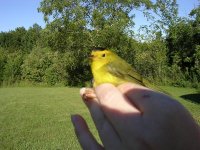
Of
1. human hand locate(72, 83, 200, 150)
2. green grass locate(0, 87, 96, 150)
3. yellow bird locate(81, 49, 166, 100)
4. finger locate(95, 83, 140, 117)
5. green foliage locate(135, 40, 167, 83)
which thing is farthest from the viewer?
green foliage locate(135, 40, 167, 83)

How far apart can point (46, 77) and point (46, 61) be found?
4.32 ft

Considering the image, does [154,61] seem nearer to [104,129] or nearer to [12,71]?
[12,71]

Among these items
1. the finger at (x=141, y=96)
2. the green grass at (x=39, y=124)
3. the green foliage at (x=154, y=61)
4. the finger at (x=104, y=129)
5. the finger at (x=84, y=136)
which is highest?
the finger at (x=141, y=96)

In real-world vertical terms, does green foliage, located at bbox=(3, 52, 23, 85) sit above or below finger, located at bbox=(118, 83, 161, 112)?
below

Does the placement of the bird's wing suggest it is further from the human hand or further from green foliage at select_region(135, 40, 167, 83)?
green foliage at select_region(135, 40, 167, 83)

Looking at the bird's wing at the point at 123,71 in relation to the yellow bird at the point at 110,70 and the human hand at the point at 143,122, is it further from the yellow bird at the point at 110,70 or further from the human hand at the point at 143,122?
the human hand at the point at 143,122

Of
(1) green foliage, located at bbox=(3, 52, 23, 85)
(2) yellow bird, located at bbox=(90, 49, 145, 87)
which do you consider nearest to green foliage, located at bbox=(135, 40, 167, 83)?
(1) green foliage, located at bbox=(3, 52, 23, 85)

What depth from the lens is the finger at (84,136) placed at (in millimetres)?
1250

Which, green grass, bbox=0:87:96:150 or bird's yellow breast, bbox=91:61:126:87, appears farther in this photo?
green grass, bbox=0:87:96:150

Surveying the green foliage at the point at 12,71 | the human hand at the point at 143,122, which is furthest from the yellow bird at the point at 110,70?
the green foliage at the point at 12,71

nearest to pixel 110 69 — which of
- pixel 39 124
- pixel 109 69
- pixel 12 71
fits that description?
pixel 109 69

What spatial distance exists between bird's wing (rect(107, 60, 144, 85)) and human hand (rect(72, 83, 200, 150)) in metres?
0.39

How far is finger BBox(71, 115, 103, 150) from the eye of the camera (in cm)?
125

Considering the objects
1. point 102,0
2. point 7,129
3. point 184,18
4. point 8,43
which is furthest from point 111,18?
point 8,43
